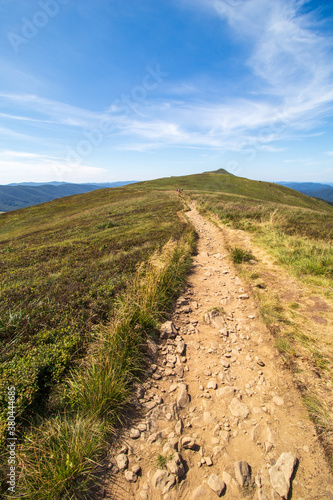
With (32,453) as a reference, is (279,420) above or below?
below

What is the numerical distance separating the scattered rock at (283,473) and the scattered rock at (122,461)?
5.95 ft

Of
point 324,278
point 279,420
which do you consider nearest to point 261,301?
point 324,278

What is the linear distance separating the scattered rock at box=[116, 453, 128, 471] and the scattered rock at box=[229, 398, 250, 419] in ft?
5.66

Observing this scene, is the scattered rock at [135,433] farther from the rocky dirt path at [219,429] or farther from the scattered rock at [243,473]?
the scattered rock at [243,473]

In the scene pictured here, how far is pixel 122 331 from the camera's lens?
4301 mm

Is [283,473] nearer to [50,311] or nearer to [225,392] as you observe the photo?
[225,392]

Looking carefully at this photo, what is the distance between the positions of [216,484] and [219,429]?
2.20ft

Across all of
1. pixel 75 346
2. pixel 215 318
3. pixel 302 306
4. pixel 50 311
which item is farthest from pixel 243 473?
pixel 50 311

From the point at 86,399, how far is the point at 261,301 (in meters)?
4.97

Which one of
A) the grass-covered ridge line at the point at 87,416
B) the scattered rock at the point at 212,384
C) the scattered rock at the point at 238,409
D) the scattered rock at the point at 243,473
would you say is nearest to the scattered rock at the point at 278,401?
the scattered rock at the point at 238,409

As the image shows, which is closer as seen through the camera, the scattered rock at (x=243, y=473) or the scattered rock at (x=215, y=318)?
the scattered rock at (x=243, y=473)

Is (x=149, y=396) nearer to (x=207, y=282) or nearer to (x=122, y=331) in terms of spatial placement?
(x=122, y=331)

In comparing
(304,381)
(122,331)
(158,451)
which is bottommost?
(158,451)

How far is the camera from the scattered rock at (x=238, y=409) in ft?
10.7
